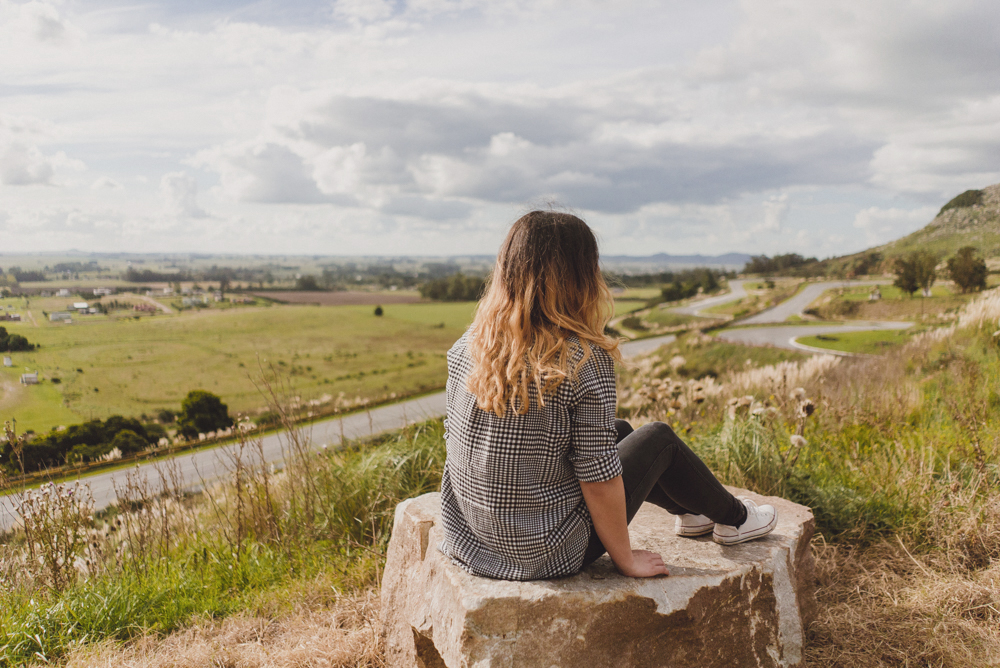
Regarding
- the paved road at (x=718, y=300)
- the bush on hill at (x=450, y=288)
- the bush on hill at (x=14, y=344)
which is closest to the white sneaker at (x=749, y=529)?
the paved road at (x=718, y=300)

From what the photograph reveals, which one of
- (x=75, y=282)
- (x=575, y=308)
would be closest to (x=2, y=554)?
(x=575, y=308)

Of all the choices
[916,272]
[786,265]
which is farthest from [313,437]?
[786,265]

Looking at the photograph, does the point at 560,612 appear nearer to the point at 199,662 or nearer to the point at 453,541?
the point at 453,541

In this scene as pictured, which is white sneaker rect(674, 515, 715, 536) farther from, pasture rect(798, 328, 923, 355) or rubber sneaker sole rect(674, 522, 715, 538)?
pasture rect(798, 328, 923, 355)

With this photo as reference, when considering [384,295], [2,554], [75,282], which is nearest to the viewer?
[2,554]

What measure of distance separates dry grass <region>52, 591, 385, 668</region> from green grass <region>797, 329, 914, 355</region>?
37.4ft

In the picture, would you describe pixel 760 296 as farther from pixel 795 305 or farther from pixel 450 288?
pixel 450 288

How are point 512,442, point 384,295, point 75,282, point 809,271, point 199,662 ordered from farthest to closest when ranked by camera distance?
point 384,295 < point 75,282 < point 809,271 < point 199,662 < point 512,442

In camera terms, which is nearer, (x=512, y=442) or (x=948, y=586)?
(x=512, y=442)

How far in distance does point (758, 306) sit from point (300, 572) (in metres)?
17.8

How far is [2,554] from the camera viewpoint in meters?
4.05

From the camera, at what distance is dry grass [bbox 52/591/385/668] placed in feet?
10.2

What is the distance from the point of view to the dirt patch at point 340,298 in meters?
59.7

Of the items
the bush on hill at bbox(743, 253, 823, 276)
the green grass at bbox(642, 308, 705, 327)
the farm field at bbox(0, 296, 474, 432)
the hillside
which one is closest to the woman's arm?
the hillside
